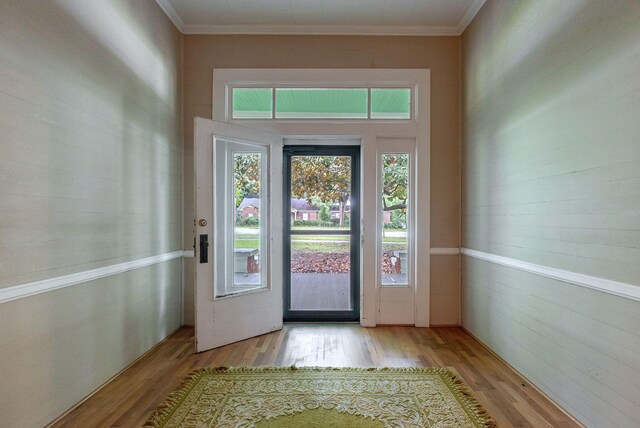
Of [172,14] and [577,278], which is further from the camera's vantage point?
[172,14]

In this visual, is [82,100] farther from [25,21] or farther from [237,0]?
[237,0]

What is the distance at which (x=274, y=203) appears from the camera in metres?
3.36

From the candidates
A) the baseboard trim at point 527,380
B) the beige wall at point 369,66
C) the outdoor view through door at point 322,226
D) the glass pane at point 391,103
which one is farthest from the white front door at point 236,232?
the baseboard trim at point 527,380

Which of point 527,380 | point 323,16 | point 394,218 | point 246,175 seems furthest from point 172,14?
point 527,380

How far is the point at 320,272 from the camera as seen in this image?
3.72 m

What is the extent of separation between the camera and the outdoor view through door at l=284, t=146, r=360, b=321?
367 centimetres

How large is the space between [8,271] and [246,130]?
79.8 inches

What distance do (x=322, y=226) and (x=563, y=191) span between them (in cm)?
222

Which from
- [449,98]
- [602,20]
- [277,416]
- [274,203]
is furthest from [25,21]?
[449,98]

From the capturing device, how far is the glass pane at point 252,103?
3.48 meters

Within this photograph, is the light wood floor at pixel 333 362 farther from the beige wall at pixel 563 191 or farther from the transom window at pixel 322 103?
the transom window at pixel 322 103

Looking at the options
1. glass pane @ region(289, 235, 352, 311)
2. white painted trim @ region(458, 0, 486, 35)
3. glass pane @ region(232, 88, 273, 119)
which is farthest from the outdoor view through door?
white painted trim @ region(458, 0, 486, 35)

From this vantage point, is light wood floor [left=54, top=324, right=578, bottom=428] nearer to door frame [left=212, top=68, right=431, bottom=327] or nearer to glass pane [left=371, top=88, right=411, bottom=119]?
door frame [left=212, top=68, right=431, bottom=327]

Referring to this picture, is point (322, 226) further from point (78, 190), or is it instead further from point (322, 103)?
point (78, 190)
